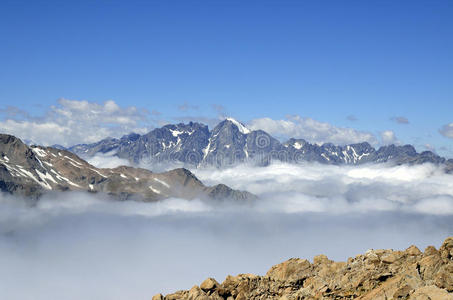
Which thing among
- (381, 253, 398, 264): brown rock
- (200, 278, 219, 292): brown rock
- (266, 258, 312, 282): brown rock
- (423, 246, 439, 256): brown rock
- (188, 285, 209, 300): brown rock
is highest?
(423, 246, 439, 256): brown rock

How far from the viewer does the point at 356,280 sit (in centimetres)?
6278

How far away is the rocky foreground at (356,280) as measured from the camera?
53531mm

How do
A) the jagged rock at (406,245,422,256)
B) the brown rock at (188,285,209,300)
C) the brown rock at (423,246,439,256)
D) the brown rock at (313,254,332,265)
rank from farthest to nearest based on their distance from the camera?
the brown rock at (313,254,332,265) → the brown rock at (188,285,209,300) → the jagged rock at (406,245,422,256) → the brown rock at (423,246,439,256)

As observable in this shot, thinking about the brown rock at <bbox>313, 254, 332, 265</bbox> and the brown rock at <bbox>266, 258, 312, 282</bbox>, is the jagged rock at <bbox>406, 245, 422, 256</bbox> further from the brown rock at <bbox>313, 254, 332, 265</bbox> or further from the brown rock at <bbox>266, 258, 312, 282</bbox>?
the brown rock at <bbox>266, 258, 312, 282</bbox>

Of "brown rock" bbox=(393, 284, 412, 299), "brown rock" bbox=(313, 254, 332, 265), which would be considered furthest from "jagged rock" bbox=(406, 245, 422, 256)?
"brown rock" bbox=(393, 284, 412, 299)

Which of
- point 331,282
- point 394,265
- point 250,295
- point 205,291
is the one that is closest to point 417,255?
point 394,265

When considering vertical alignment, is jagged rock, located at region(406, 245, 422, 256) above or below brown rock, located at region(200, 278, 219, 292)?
above

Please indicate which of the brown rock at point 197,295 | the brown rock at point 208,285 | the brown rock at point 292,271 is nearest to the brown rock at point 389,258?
the brown rock at point 292,271

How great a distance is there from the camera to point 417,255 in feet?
219

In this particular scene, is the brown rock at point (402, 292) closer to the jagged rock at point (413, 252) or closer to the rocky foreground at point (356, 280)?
the rocky foreground at point (356, 280)

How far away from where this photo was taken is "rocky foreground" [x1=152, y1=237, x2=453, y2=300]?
53.5 metres

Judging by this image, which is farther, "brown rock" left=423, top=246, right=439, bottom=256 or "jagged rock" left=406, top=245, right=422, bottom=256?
"jagged rock" left=406, top=245, right=422, bottom=256

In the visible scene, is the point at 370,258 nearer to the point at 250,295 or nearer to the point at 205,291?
the point at 250,295

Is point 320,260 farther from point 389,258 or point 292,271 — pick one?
point 389,258
